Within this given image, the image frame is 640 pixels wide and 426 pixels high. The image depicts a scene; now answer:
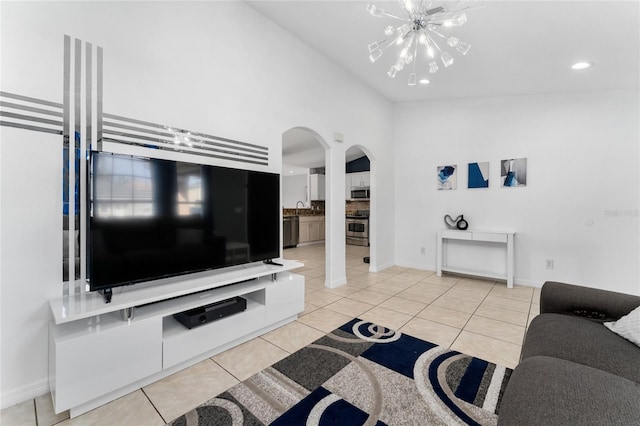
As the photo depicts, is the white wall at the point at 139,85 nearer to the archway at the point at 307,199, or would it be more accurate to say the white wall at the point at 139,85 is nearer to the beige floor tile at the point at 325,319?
the archway at the point at 307,199

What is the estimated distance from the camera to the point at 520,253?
412 centimetres

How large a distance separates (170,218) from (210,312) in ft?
2.47

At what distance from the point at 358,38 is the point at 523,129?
287 centimetres

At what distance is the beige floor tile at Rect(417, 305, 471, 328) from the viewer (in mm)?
2711

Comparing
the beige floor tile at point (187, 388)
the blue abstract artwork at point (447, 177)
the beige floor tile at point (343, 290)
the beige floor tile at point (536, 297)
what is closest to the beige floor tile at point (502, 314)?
the beige floor tile at point (536, 297)

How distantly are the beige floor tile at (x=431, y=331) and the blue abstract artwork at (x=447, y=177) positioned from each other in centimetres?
272

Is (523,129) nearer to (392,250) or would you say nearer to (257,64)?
(392,250)

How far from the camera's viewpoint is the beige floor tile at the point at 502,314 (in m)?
2.79

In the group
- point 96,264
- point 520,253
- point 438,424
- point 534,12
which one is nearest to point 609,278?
point 520,253

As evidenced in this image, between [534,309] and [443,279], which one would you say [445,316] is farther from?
→ [443,279]

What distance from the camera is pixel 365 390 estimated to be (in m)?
1.70

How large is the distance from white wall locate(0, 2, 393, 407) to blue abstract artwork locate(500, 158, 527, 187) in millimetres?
2814

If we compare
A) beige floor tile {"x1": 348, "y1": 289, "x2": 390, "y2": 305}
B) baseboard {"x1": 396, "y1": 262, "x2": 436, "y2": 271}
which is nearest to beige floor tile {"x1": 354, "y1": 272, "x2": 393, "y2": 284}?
beige floor tile {"x1": 348, "y1": 289, "x2": 390, "y2": 305}

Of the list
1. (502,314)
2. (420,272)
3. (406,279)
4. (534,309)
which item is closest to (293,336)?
(502,314)
